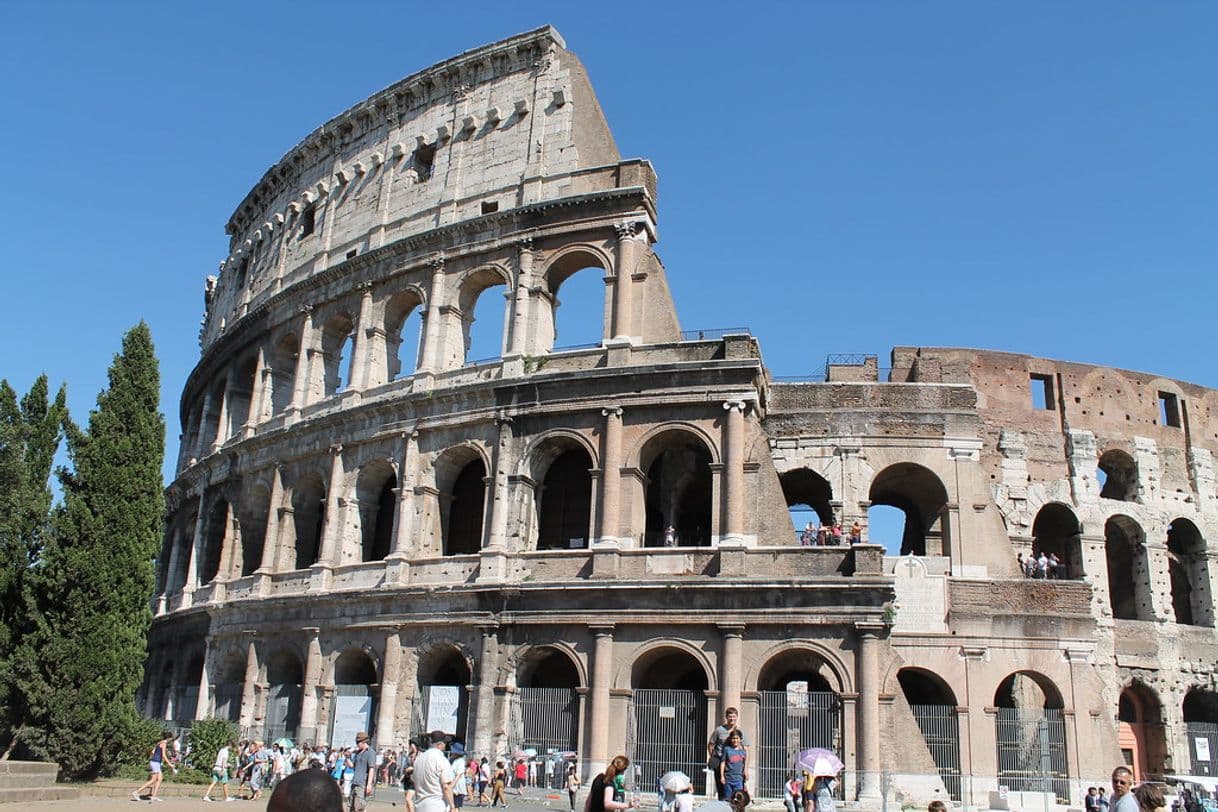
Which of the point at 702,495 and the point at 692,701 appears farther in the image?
the point at 702,495

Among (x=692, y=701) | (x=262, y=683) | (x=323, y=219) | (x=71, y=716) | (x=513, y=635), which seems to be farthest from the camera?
(x=323, y=219)

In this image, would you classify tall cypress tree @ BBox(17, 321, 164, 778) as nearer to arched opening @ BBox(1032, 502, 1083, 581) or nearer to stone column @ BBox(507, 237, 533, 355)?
stone column @ BBox(507, 237, 533, 355)

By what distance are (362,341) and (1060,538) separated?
1852cm

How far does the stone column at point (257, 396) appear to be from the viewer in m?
29.1

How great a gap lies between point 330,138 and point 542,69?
309 inches

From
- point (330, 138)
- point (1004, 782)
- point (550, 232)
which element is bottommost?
point (1004, 782)

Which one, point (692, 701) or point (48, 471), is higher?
point (48, 471)

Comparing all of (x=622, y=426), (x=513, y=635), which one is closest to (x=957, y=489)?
(x=622, y=426)

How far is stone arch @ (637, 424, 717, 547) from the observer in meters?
21.7

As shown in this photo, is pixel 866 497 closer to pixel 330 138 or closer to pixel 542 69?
pixel 542 69

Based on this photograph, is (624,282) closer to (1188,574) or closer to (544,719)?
(544,719)

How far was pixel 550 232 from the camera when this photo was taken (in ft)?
78.3

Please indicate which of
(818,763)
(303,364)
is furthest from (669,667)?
(303,364)

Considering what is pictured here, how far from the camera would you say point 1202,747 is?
2522 cm
